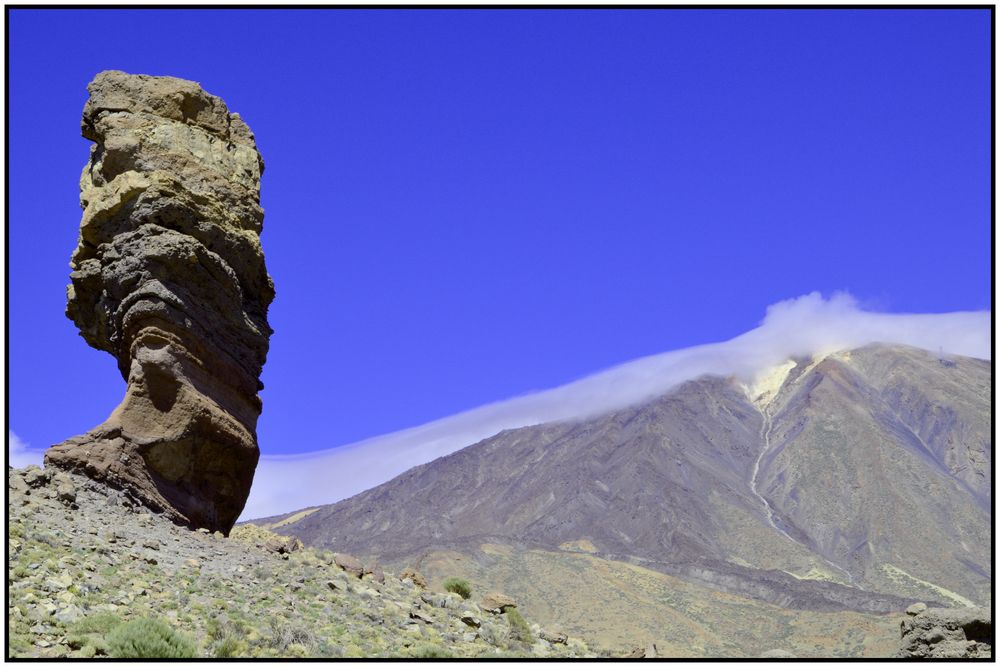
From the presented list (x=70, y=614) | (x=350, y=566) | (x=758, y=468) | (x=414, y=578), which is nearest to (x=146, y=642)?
(x=70, y=614)

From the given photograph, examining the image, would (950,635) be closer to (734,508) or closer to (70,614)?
(70,614)

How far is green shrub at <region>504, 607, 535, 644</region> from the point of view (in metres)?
21.8

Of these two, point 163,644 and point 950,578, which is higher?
point 950,578

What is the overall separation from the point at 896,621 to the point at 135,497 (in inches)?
2176

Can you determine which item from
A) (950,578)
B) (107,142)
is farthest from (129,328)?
(950,578)

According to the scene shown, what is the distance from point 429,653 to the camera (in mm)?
18578

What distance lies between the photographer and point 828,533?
123 meters

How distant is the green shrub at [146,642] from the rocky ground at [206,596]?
0.73 feet

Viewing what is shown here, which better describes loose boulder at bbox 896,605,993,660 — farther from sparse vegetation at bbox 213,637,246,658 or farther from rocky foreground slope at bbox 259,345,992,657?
rocky foreground slope at bbox 259,345,992,657

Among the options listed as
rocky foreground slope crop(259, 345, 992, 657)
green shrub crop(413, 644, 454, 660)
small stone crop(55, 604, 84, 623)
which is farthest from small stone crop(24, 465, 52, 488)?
rocky foreground slope crop(259, 345, 992, 657)

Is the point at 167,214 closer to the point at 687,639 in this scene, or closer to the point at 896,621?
the point at 687,639

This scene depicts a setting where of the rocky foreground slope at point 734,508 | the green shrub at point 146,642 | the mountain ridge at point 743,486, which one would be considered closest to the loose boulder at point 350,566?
the green shrub at point 146,642

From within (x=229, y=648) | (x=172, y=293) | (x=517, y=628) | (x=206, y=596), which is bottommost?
(x=229, y=648)

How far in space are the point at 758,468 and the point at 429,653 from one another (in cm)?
13805
